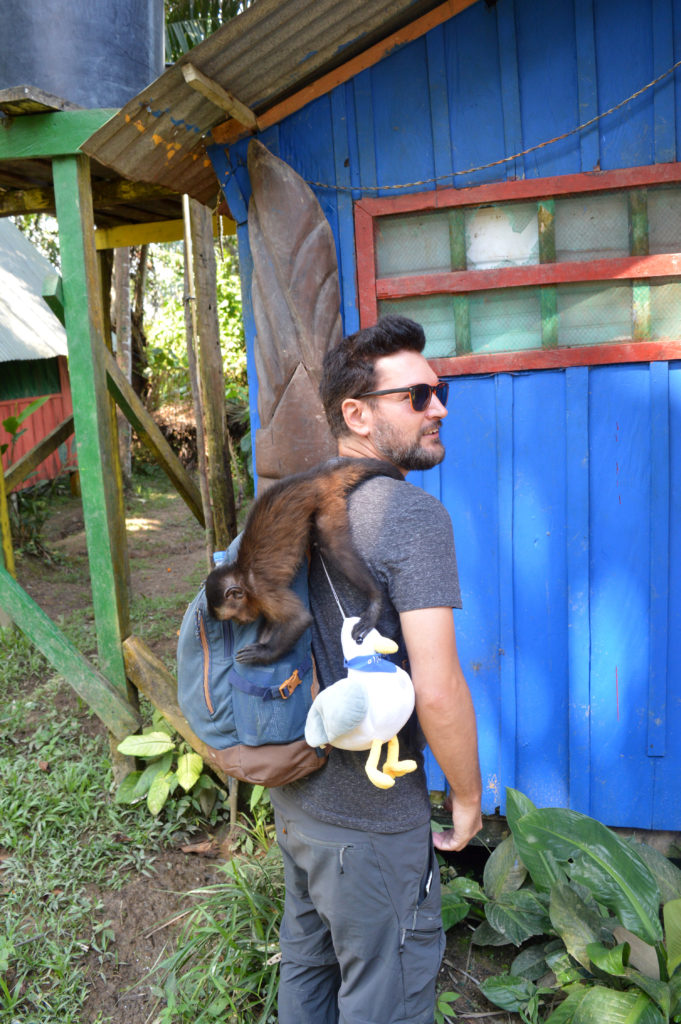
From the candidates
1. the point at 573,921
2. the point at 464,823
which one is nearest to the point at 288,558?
the point at 464,823

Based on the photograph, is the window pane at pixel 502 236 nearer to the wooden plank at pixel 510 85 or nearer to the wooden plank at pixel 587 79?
the wooden plank at pixel 510 85

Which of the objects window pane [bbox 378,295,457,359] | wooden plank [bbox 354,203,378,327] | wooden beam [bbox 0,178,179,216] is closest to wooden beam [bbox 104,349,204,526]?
wooden beam [bbox 0,178,179,216]

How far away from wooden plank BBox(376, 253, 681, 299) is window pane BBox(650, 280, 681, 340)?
0.14ft

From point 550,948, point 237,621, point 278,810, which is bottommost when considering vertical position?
point 550,948

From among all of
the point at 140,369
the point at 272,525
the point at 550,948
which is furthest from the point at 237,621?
the point at 140,369

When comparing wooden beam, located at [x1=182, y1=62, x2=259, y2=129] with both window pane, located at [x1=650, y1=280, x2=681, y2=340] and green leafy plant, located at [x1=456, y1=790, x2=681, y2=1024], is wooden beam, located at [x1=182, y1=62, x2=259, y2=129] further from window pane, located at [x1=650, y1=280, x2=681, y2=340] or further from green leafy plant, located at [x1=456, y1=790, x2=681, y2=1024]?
green leafy plant, located at [x1=456, y1=790, x2=681, y2=1024]

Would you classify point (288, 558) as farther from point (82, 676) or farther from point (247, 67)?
point (82, 676)

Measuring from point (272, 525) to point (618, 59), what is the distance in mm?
2077

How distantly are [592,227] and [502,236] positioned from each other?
12.2 inches

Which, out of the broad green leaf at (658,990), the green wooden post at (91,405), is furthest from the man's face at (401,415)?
the green wooden post at (91,405)

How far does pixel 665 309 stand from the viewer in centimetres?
287

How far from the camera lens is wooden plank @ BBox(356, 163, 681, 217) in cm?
279

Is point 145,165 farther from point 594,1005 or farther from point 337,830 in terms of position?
point 594,1005

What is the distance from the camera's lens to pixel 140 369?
44.4 feet
